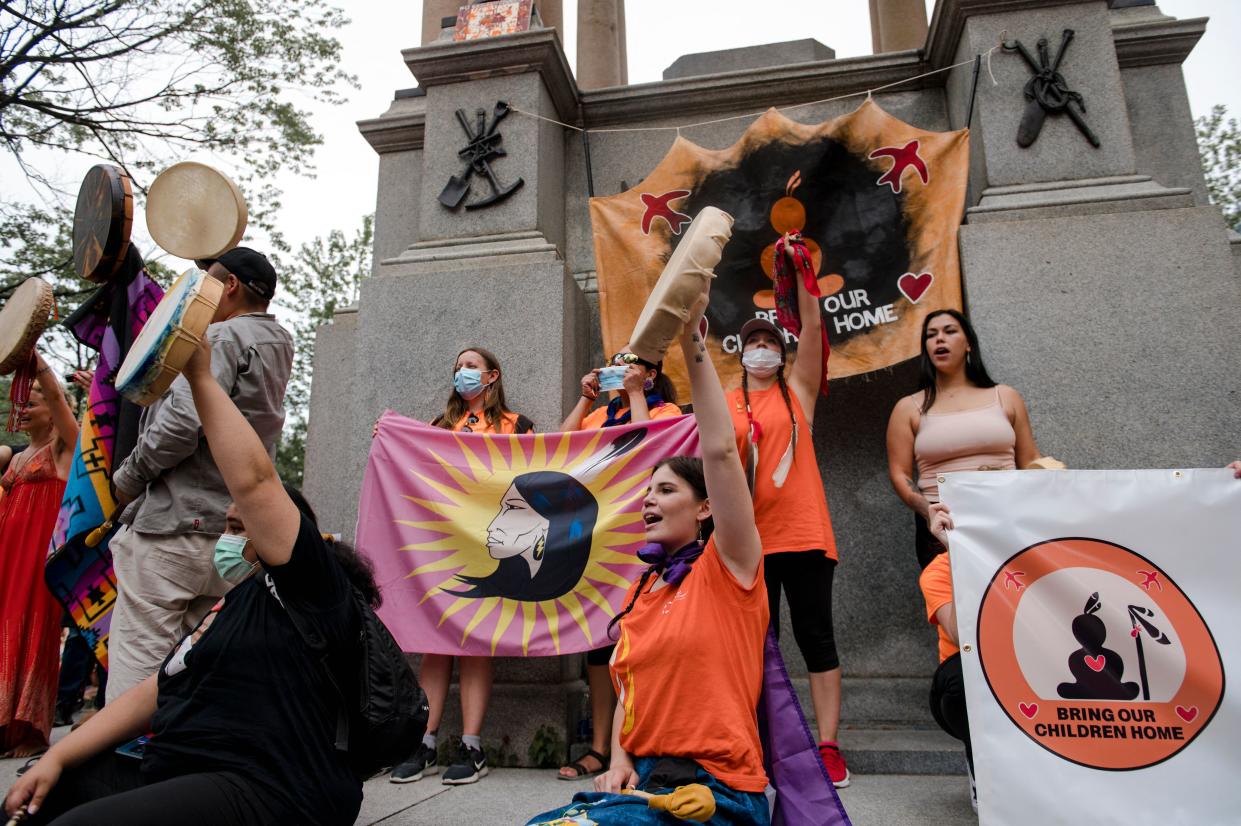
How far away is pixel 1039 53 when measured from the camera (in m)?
5.76

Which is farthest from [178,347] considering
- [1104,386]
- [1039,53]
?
[1039,53]

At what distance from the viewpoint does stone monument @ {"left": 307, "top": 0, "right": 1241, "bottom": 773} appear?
4.91 metres

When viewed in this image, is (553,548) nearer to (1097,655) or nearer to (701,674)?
(701,674)

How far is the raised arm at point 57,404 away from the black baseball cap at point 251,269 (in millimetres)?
1429

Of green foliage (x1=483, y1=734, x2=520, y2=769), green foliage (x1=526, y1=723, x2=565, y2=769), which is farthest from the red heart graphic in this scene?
green foliage (x1=483, y1=734, x2=520, y2=769)

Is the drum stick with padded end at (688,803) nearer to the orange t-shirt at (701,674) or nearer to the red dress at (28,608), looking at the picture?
the orange t-shirt at (701,674)

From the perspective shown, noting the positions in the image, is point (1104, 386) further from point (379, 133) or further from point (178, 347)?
point (379, 133)

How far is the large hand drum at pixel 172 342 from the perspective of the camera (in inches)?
81.0

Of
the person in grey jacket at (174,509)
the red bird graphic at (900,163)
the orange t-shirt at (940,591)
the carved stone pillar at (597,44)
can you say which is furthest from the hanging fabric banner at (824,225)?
the carved stone pillar at (597,44)

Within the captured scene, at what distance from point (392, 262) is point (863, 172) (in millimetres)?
3394

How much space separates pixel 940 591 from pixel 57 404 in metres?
4.77

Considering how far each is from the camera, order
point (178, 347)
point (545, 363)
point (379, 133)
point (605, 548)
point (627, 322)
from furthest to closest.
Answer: point (379, 133)
point (627, 322)
point (545, 363)
point (605, 548)
point (178, 347)

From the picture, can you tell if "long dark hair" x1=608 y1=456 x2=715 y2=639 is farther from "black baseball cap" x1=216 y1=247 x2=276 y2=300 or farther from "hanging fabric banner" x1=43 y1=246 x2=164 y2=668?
"hanging fabric banner" x1=43 y1=246 x2=164 y2=668

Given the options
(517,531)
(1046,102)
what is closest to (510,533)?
(517,531)
